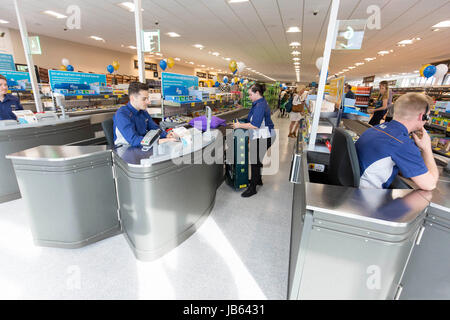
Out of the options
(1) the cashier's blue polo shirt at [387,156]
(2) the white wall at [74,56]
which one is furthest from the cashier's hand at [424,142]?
(2) the white wall at [74,56]

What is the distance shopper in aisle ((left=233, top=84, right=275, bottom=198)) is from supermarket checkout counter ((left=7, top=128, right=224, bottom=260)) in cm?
117

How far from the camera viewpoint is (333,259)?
125 cm

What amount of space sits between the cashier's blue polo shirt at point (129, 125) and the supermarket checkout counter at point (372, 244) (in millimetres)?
1698

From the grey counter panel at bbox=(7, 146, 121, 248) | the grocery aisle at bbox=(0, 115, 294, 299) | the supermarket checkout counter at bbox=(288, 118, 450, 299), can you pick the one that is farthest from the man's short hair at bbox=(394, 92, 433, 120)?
the grey counter panel at bbox=(7, 146, 121, 248)

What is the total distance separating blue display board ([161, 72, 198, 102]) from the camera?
150 inches

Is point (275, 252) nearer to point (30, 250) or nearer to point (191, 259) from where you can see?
point (191, 259)

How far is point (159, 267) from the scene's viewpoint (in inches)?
80.7

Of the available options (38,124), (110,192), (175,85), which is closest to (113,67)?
(175,85)

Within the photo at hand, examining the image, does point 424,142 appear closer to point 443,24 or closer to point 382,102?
point 382,102

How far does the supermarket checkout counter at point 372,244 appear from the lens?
115cm

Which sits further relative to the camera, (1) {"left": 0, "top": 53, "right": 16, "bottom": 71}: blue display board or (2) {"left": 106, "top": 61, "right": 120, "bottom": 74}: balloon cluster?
(2) {"left": 106, "top": 61, "right": 120, "bottom": 74}: balloon cluster

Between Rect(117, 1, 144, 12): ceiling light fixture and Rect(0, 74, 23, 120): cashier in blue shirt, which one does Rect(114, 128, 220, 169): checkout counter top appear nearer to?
Rect(0, 74, 23, 120): cashier in blue shirt

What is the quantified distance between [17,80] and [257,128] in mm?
6720

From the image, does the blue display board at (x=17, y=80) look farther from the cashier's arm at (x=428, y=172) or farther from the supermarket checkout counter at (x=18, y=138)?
the cashier's arm at (x=428, y=172)
